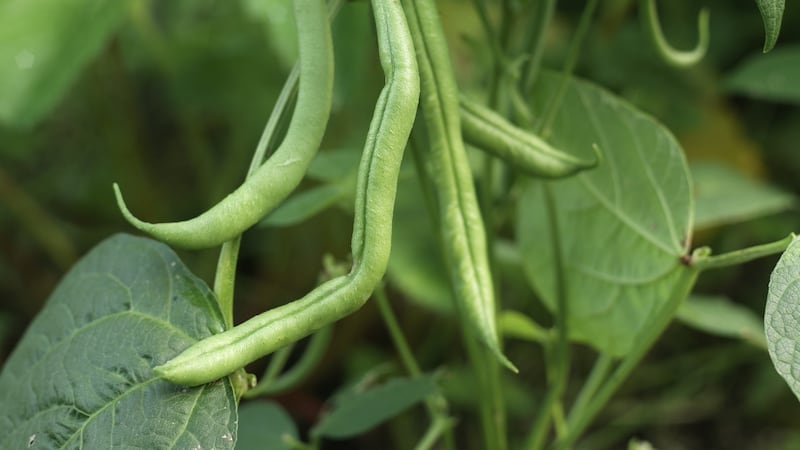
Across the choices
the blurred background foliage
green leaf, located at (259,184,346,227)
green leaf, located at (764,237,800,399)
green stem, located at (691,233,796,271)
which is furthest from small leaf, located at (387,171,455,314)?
green leaf, located at (764,237,800,399)

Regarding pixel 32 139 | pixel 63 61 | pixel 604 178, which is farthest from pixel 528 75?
pixel 32 139

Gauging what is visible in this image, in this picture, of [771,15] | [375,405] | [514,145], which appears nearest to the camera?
[771,15]

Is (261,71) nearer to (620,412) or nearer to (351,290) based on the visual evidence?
(620,412)

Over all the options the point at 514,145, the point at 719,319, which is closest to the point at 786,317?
the point at 514,145

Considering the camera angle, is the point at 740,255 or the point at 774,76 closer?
the point at 740,255

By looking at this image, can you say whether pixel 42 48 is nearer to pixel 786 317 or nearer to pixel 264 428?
pixel 264 428

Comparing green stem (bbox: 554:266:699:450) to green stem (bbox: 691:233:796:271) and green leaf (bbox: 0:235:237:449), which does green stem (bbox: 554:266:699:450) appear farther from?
green leaf (bbox: 0:235:237:449)
